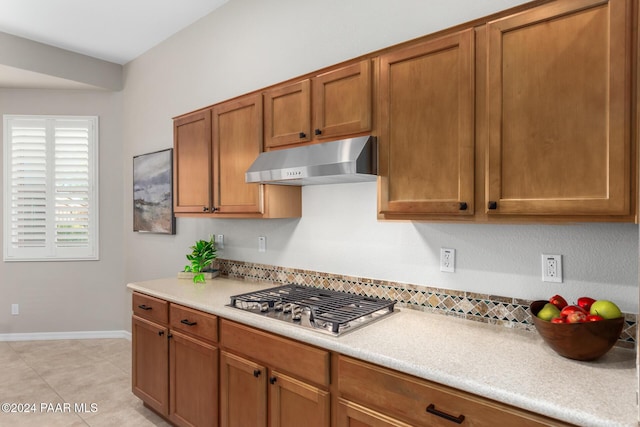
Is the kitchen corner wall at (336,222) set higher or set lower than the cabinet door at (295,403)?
higher

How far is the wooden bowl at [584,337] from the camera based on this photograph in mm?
1337

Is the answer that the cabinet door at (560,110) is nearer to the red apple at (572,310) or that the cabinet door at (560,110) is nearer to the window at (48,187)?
the red apple at (572,310)

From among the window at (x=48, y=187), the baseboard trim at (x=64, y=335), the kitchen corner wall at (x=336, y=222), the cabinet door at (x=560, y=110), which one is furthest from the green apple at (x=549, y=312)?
the window at (x=48, y=187)

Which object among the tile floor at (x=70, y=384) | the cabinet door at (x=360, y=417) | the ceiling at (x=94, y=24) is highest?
the ceiling at (x=94, y=24)

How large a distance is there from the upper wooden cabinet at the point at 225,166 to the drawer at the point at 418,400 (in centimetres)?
123

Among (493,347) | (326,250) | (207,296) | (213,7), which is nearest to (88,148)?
(213,7)

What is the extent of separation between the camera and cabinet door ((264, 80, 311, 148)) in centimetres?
223

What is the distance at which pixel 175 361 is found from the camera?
2.54 meters

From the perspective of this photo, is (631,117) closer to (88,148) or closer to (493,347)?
(493,347)

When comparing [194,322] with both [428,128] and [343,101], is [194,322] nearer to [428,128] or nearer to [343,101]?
[343,101]

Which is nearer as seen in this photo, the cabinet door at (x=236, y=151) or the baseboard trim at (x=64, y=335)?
the cabinet door at (x=236, y=151)

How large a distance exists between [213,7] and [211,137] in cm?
131

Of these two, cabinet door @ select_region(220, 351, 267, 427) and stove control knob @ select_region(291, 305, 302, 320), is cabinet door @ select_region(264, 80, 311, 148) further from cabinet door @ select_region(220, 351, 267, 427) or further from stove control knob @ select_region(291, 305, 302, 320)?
cabinet door @ select_region(220, 351, 267, 427)

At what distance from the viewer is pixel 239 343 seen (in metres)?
2.08
